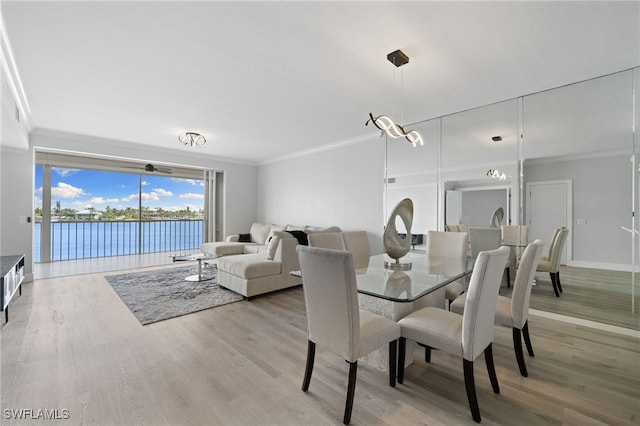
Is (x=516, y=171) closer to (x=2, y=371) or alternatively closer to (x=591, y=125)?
(x=591, y=125)

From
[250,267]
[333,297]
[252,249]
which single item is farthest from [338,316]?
[252,249]

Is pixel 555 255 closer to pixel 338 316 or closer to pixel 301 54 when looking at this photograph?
pixel 338 316

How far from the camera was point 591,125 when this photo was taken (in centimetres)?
292

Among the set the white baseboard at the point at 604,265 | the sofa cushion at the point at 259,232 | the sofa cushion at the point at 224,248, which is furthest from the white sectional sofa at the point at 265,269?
the white baseboard at the point at 604,265

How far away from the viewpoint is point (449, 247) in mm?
2959

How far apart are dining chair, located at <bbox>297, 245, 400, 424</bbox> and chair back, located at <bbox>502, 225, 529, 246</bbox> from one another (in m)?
2.37

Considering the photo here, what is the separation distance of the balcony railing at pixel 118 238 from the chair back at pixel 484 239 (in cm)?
752

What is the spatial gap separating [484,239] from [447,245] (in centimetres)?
86

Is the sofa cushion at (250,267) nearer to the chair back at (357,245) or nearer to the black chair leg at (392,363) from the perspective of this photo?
the chair back at (357,245)

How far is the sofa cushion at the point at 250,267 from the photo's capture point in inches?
141

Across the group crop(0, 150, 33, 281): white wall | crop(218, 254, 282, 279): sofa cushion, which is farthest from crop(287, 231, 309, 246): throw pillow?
crop(0, 150, 33, 281): white wall

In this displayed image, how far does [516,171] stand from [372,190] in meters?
2.05

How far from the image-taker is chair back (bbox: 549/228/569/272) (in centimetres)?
296

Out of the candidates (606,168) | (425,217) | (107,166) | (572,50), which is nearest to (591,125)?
(606,168)
